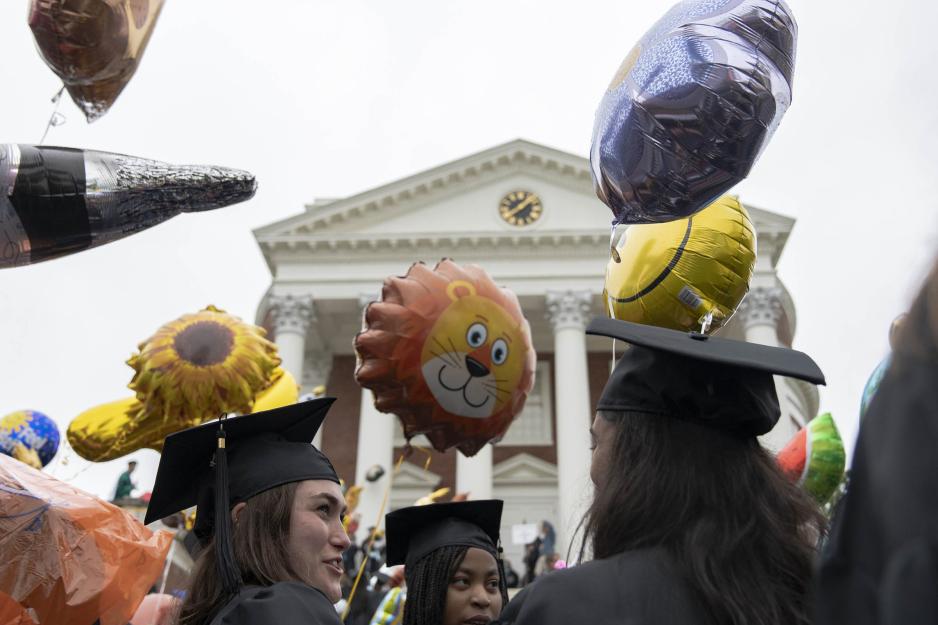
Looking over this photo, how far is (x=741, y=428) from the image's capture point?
1.69 metres

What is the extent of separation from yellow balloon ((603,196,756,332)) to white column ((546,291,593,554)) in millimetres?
21669

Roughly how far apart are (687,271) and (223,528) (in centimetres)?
206

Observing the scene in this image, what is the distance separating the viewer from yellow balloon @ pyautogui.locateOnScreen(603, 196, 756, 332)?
341 centimetres

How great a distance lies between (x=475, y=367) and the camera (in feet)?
16.3

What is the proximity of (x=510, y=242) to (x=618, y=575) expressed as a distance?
29.4m

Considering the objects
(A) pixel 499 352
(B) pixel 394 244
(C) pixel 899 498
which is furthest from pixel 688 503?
(B) pixel 394 244

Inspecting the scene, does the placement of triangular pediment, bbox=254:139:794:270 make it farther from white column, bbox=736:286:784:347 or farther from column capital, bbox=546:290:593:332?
white column, bbox=736:286:784:347


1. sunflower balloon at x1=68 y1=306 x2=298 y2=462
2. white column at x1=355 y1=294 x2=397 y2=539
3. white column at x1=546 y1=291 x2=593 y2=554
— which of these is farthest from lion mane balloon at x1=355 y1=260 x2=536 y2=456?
white column at x1=355 y1=294 x2=397 y2=539

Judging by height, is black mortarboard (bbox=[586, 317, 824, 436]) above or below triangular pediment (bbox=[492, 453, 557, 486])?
below

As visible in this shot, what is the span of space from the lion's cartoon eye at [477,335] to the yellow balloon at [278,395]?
5.53 feet

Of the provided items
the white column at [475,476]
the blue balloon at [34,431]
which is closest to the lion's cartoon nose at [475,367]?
the blue balloon at [34,431]

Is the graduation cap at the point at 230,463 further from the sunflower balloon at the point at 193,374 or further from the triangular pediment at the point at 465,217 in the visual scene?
the triangular pediment at the point at 465,217

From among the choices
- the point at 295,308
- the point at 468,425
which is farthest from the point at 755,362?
the point at 295,308

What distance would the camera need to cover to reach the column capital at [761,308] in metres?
28.0
